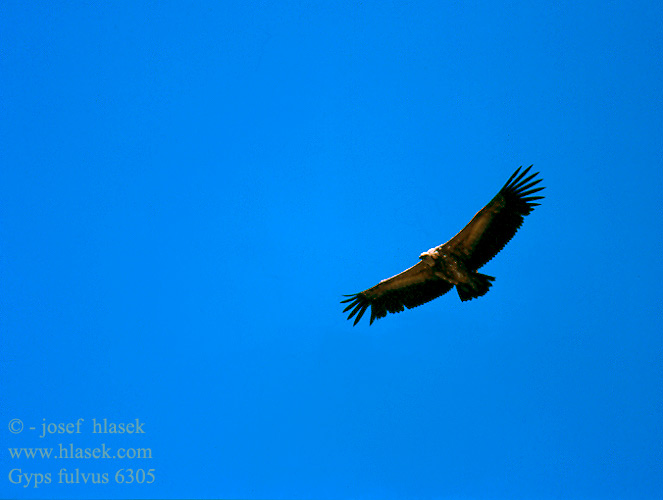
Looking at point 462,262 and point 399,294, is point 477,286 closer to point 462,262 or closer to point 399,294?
point 462,262

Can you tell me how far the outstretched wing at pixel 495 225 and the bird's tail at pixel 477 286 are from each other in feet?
1.85

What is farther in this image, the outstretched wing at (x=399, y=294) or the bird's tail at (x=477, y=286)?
the outstretched wing at (x=399, y=294)

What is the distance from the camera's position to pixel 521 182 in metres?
14.5

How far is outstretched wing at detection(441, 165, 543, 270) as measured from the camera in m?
14.5

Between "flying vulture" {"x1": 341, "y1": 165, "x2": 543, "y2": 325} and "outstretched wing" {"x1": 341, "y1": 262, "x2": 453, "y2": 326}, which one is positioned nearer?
"flying vulture" {"x1": 341, "y1": 165, "x2": 543, "y2": 325}

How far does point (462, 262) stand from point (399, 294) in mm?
2227

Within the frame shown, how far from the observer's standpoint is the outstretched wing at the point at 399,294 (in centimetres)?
1638

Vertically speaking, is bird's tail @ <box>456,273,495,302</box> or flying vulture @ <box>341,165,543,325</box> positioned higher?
flying vulture @ <box>341,165,543,325</box>

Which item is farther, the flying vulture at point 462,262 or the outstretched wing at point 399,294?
the outstretched wing at point 399,294

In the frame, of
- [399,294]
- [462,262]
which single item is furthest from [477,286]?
[399,294]

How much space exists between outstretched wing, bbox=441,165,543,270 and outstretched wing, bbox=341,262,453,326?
4.31ft

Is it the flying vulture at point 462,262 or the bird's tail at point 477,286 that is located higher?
the flying vulture at point 462,262

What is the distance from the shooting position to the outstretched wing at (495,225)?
47.7 feet

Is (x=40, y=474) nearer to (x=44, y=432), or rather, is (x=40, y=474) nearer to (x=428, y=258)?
(x=44, y=432)
